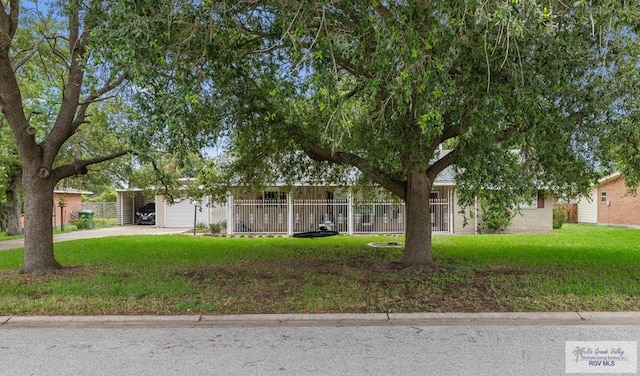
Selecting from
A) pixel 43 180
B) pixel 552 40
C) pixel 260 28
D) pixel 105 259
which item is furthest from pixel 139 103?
pixel 105 259

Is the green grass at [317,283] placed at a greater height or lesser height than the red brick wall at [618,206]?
lesser

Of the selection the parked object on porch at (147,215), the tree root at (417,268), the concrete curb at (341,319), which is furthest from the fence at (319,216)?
the concrete curb at (341,319)

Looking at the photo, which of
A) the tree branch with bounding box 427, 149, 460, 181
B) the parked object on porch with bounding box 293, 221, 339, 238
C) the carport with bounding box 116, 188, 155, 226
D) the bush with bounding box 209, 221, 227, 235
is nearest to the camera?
the tree branch with bounding box 427, 149, 460, 181

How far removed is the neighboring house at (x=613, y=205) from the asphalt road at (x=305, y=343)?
66.4ft

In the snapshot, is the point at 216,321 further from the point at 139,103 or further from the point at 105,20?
the point at 105,20

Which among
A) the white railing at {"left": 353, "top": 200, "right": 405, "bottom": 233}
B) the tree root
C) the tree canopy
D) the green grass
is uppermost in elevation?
the tree canopy

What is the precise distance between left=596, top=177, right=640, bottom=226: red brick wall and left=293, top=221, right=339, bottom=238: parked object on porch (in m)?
15.8

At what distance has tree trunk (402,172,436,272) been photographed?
8.89m

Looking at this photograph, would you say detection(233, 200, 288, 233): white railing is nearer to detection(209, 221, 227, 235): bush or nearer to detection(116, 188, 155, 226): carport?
detection(209, 221, 227, 235): bush

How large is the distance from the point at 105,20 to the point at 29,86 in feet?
34.1

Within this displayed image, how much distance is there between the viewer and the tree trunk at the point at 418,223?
8.89 m

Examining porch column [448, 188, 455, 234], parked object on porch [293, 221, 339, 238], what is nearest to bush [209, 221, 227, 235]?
parked object on porch [293, 221, 339, 238]

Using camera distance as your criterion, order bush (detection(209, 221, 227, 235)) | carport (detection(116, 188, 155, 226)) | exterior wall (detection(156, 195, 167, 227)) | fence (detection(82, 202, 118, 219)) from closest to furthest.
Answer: bush (detection(209, 221, 227, 235))
exterior wall (detection(156, 195, 167, 227))
carport (detection(116, 188, 155, 226))
fence (detection(82, 202, 118, 219))

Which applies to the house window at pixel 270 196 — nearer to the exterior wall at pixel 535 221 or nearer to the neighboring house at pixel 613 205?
the exterior wall at pixel 535 221
